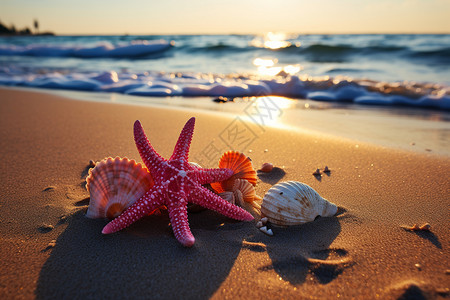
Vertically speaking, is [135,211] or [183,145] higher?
[183,145]

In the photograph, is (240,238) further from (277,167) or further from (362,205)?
(277,167)

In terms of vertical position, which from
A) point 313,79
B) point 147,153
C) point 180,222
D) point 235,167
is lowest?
point 313,79

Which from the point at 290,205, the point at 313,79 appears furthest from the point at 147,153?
the point at 313,79

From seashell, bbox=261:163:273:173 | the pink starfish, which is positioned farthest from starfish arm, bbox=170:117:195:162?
seashell, bbox=261:163:273:173

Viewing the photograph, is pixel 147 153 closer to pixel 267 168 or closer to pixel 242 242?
pixel 242 242

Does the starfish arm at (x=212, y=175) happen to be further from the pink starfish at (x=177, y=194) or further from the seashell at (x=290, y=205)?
the seashell at (x=290, y=205)

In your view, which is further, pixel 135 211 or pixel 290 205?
pixel 290 205

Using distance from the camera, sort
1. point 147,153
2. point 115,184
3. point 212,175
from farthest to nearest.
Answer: point 212,175 < point 147,153 < point 115,184
